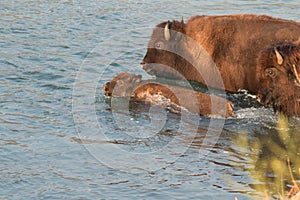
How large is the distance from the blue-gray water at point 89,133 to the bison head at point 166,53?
1.42 feet

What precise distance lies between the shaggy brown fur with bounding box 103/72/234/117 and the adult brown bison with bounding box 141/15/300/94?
1.08 m

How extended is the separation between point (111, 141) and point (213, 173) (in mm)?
1455

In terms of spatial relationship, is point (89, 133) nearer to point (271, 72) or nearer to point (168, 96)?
point (168, 96)

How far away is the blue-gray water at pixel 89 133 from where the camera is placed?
738cm

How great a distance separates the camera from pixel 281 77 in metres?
9.32

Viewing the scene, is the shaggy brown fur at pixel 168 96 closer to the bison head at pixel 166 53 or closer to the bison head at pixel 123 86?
the bison head at pixel 123 86

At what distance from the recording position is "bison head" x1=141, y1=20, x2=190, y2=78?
459 inches

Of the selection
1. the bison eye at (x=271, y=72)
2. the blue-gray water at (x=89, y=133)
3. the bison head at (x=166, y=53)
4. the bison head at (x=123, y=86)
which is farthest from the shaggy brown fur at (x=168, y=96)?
the bison head at (x=166, y=53)

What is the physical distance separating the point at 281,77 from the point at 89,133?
2.45 metres

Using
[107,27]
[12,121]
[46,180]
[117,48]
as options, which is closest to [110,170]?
[46,180]

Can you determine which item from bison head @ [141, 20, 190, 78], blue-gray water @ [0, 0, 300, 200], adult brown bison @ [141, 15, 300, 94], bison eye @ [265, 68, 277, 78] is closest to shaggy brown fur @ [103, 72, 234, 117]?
blue-gray water @ [0, 0, 300, 200]

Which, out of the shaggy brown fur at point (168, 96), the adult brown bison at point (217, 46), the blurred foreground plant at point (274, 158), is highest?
the adult brown bison at point (217, 46)

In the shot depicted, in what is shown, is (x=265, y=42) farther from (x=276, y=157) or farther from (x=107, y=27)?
(x=107, y=27)

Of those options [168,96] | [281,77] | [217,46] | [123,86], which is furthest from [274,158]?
[217,46]
